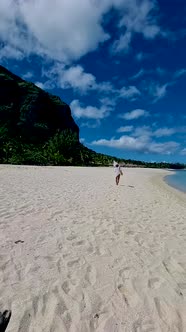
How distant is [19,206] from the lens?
9.84 m

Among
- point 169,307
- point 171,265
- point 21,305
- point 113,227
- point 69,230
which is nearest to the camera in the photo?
point 21,305

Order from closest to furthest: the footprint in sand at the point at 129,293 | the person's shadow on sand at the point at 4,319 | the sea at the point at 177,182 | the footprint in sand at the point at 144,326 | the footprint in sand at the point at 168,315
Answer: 1. the person's shadow on sand at the point at 4,319
2. the footprint in sand at the point at 144,326
3. the footprint in sand at the point at 168,315
4. the footprint in sand at the point at 129,293
5. the sea at the point at 177,182

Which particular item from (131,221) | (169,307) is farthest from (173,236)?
(169,307)

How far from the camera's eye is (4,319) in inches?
137

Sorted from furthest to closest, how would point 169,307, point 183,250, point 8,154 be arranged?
point 8,154
point 183,250
point 169,307

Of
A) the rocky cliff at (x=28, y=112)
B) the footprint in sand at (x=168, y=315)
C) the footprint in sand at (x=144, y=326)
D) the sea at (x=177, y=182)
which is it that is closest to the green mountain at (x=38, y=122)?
the rocky cliff at (x=28, y=112)

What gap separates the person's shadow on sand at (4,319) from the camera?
338 cm

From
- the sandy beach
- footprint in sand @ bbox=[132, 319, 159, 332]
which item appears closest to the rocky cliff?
the sandy beach

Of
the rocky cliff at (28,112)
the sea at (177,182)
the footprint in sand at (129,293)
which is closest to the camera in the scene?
the footprint in sand at (129,293)

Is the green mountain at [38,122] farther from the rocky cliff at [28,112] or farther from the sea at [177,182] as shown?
the sea at [177,182]

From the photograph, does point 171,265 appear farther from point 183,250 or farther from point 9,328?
point 9,328

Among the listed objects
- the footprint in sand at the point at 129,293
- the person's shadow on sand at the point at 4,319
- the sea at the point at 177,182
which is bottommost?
the sea at the point at 177,182

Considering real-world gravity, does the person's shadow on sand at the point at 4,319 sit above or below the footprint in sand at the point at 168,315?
above

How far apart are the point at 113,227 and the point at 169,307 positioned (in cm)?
407
